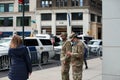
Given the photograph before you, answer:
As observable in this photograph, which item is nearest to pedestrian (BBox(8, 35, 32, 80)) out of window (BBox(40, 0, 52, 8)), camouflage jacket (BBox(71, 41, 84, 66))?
camouflage jacket (BBox(71, 41, 84, 66))

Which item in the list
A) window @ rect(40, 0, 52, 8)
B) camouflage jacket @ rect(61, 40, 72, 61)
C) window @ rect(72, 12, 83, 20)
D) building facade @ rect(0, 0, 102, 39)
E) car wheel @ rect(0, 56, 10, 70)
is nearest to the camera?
camouflage jacket @ rect(61, 40, 72, 61)

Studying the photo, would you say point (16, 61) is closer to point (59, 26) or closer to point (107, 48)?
point (107, 48)

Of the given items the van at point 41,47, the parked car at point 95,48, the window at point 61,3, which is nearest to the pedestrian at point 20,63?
the van at point 41,47

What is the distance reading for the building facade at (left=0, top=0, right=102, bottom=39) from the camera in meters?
74.4

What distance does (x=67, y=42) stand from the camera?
11.2 meters

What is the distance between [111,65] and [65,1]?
66142mm

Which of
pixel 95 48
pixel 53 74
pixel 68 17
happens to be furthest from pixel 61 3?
pixel 53 74

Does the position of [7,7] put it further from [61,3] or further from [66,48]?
[66,48]

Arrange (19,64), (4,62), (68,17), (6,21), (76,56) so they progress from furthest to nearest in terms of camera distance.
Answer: (6,21), (68,17), (4,62), (76,56), (19,64)

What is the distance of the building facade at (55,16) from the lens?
Answer: 74438 millimetres

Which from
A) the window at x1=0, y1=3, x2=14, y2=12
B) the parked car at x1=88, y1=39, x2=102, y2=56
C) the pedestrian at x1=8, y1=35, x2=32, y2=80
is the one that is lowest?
the parked car at x1=88, y1=39, x2=102, y2=56

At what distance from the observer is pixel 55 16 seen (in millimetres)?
76938

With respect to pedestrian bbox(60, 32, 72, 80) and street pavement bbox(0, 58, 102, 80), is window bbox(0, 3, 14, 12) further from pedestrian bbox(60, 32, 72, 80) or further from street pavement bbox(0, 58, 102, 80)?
pedestrian bbox(60, 32, 72, 80)

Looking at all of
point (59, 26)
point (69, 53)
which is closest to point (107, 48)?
point (69, 53)
